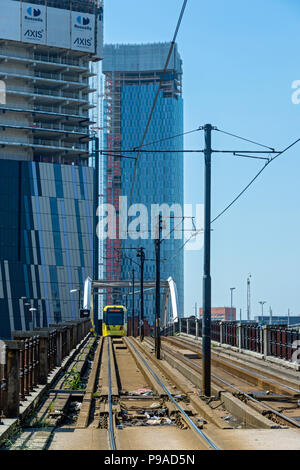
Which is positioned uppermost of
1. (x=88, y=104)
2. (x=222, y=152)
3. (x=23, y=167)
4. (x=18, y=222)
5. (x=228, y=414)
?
(x=88, y=104)

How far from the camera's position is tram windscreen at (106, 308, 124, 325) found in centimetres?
6744

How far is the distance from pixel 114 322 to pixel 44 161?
72.1m

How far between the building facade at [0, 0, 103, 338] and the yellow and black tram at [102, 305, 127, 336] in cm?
5884

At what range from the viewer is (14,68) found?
128625 millimetres

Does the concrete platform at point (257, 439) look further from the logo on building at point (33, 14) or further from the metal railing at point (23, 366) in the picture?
the logo on building at point (33, 14)

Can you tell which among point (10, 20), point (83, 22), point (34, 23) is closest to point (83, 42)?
point (83, 22)

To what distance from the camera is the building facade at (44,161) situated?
414 feet

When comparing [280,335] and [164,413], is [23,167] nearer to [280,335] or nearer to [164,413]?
[280,335]

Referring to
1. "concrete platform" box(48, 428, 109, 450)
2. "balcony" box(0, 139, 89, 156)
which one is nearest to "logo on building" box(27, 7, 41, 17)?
"balcony" box(0, 139, 89, 156)

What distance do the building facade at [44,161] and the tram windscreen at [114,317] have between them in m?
58.8

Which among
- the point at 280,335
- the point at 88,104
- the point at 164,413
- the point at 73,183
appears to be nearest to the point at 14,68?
the point at 88,104

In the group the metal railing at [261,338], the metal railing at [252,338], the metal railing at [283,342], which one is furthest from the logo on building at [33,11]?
the metal railing at [283,342]

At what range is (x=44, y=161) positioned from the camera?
134 meters

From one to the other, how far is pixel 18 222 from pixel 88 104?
24761 millimetres
